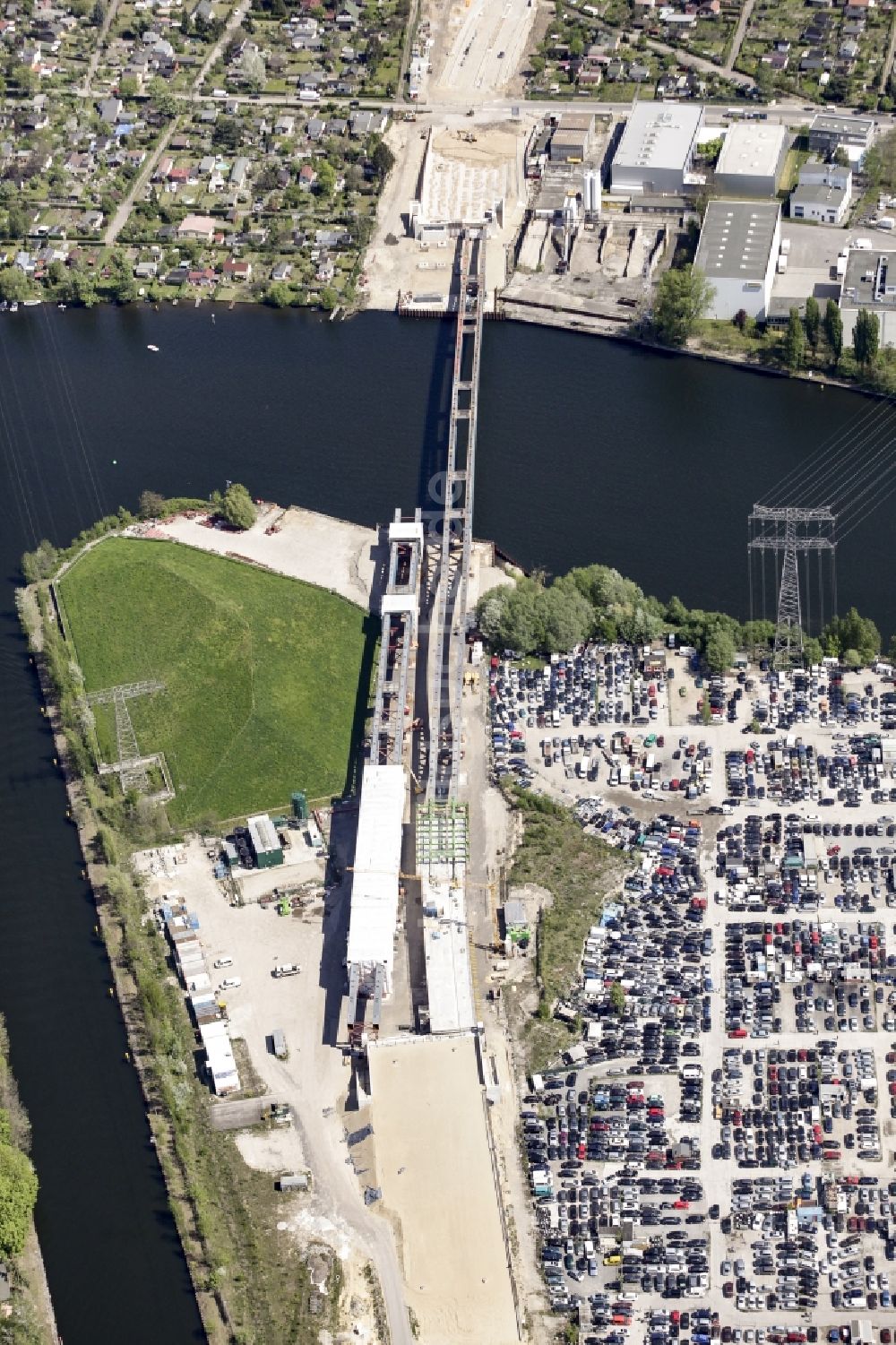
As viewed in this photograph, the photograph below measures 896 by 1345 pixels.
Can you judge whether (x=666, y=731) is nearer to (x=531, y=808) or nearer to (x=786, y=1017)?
(x=531, y=808)

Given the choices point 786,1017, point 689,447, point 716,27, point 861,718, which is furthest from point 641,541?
point 716,27

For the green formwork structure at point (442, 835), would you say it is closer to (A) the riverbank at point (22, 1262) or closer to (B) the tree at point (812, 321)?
(A) the riverbank at point (22, 1262)

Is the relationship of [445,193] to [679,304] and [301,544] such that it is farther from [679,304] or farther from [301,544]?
[301,544]

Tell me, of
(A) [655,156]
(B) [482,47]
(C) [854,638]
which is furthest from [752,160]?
(C) [854,638]

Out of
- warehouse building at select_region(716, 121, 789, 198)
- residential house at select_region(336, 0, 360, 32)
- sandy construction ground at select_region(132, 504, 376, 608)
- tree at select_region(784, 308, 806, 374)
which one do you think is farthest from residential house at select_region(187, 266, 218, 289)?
tree at select_region(784, 308, 806, 374)

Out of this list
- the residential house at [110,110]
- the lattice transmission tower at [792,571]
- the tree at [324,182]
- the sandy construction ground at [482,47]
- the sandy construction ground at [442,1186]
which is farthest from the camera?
the sandy construction ground at [482,47]

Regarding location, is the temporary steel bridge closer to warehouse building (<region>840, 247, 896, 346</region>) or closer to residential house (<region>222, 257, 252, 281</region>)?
residential house (<region>222, 257, 252, 281</region>)

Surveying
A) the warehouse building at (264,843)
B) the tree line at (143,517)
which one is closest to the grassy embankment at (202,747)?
the tree line at (143,517)
